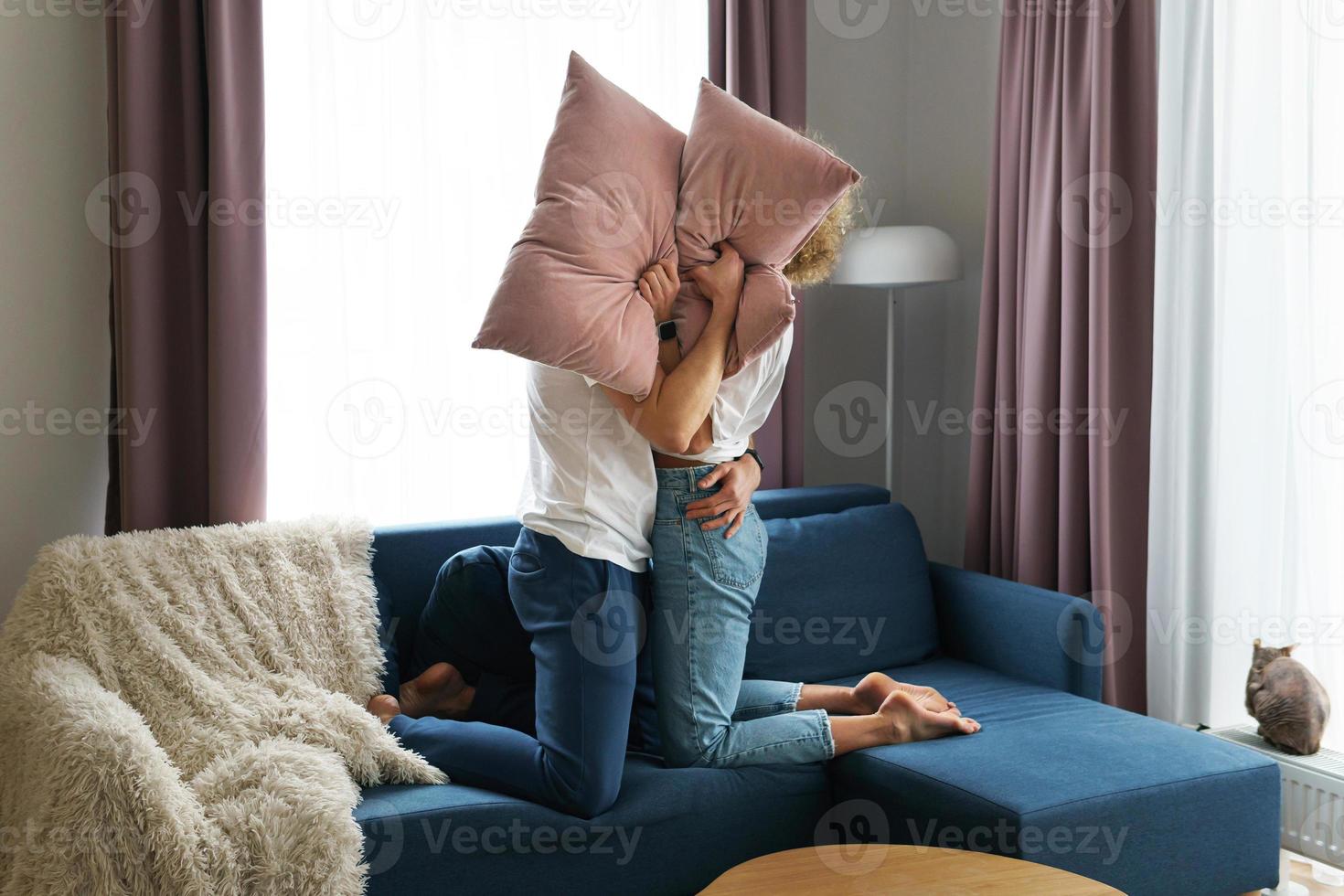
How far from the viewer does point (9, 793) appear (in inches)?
73.3

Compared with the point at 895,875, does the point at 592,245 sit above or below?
above

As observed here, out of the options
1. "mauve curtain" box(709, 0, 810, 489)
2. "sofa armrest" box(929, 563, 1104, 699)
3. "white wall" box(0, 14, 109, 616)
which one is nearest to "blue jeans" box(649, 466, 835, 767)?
Result: "sofa armrest" box(929, 563, 1104, 699)

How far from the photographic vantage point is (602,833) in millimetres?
1994

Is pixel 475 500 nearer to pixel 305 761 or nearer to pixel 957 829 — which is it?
pixel 305 761

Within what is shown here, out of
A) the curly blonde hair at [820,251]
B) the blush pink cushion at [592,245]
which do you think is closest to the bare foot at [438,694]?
the blush pink cushion at [592,245]

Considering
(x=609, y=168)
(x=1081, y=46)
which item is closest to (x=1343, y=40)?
(x=1081, y=46)

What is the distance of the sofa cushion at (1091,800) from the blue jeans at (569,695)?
1.77 ft

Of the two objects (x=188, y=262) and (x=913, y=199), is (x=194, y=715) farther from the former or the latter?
(x=913, y=199)

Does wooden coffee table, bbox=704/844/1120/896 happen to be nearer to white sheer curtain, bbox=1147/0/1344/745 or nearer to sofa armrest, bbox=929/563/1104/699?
sofa armrest, bbox=929/563/1104/699

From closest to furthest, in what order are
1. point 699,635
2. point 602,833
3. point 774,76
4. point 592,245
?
point 592,245, point 602,833, point 699,635, point 774,76

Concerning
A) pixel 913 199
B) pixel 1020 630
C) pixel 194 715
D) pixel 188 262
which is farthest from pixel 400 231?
pixel 1020 630

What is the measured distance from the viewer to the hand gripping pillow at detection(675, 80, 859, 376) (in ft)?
6.38

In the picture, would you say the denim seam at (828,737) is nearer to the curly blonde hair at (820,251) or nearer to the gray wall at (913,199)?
the curly blonde hair at (820,251)

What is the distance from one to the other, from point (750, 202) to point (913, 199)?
6.29 ft
